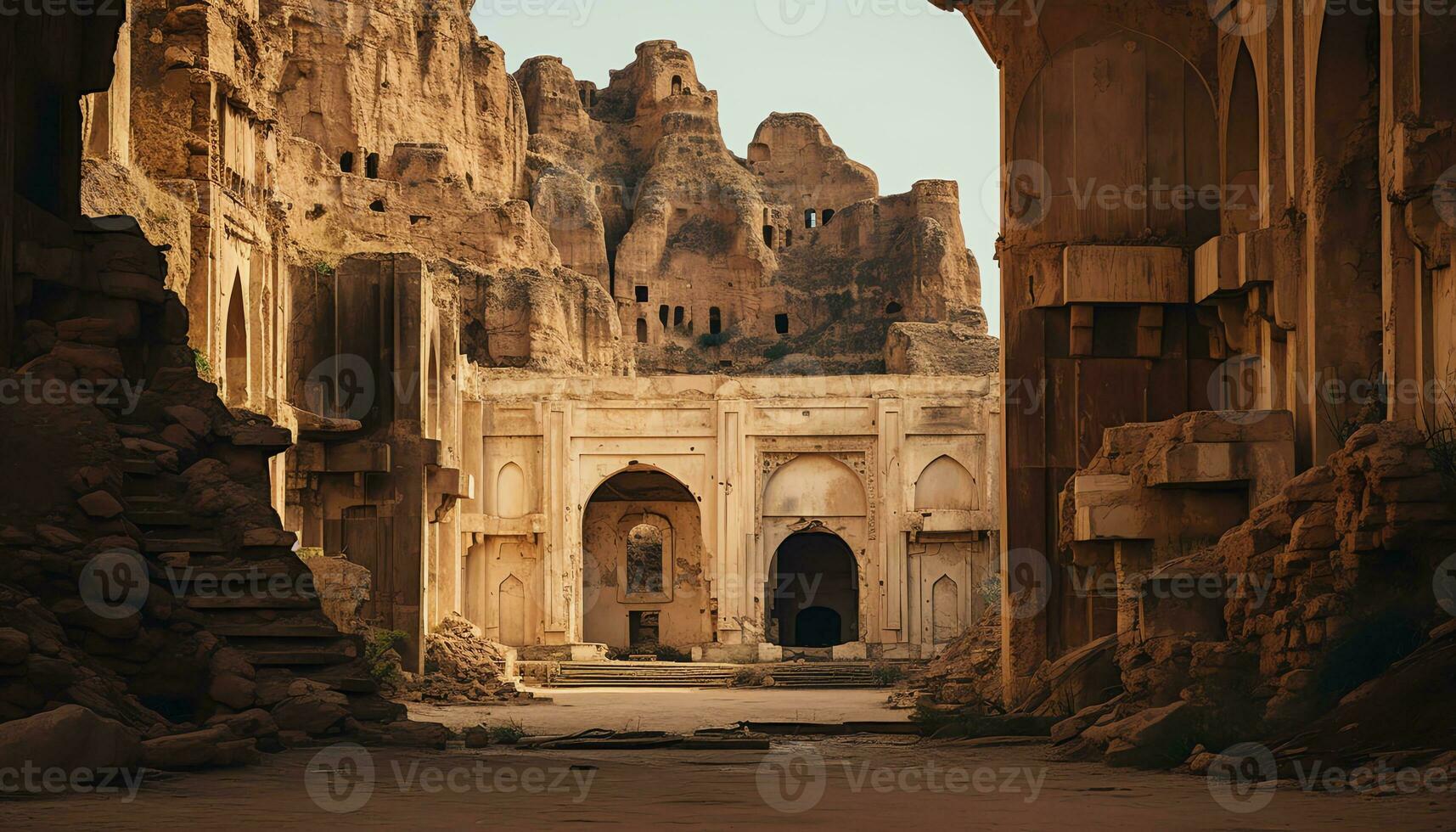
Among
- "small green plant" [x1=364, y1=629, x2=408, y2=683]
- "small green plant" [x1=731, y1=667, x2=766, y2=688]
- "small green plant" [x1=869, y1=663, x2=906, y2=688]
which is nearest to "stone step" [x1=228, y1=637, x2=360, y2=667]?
"small green plant" [x1=364, y1=629, x2=408, y2=683]

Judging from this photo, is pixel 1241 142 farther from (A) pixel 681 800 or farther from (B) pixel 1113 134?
(A) pixel 681 800

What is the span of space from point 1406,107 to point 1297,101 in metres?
1.98

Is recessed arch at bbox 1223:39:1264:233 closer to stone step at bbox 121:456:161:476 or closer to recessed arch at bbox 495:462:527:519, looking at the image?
stone step at bbox 121:456:161:476

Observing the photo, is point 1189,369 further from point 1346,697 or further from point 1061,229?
point 1346,697

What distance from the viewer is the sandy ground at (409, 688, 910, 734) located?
19.8 meters

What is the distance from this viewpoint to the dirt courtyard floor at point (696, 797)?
7.05 metres

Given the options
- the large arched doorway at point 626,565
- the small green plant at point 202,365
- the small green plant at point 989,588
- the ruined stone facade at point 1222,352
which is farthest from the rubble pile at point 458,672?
the ruined stone facade at point 1222,352

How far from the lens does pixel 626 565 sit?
40594mm

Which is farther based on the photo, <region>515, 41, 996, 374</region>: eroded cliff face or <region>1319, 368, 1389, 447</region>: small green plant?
<region>515, 41, 996, 374</region>: eroded cliff face

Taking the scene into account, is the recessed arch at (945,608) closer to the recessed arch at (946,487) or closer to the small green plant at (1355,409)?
the recessed arch at (946,487)

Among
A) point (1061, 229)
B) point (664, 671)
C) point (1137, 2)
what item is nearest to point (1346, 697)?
point (1061, 229)

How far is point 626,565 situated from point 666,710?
16954 mm

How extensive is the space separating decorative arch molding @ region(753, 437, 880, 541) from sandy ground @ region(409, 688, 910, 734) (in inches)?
220

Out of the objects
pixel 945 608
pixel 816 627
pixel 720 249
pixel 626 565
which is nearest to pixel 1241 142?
pixel 945 608
